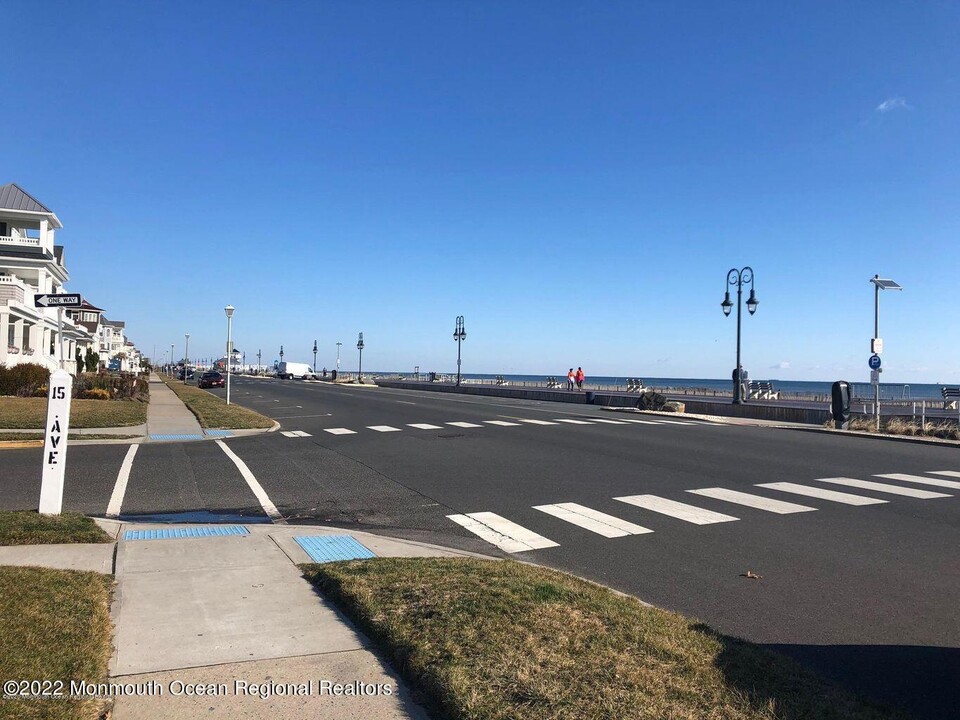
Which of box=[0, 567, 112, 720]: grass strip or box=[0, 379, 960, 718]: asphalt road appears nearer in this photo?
box=[0, 567, 112, 720]: grass strip

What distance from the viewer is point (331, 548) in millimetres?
7746

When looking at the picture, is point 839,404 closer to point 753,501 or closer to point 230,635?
point 753,501

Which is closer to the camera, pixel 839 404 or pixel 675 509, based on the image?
pixel 675 509

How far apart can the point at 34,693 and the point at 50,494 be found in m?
5.41

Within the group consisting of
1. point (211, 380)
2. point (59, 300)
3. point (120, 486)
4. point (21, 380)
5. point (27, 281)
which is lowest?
point (120, 486)

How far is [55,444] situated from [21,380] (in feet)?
90.7

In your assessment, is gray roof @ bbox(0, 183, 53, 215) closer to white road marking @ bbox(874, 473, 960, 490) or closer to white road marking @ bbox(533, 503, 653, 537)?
white road marking @ bbox(533, 503, 653, 537)

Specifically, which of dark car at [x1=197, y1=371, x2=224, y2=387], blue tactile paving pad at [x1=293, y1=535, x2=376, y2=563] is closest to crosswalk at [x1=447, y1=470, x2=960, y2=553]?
blue tactile paving pad at [x1=293, y1=535, x2=376, y2=563]

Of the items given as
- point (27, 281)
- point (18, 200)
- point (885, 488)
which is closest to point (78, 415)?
point (885, 488)

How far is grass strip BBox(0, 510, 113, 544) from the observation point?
7.45m

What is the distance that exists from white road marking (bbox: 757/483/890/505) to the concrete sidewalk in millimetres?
6828

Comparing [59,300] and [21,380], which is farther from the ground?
[59,300]

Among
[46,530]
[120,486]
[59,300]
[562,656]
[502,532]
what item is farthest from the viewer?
[120,486]

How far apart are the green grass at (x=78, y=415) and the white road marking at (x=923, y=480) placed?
729 inches
